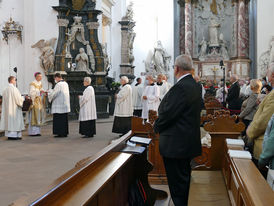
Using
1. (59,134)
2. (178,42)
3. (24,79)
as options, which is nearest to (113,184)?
(59,134)

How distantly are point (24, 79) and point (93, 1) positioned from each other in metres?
4.59

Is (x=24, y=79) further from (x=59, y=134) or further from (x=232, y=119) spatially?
(x=232, y=119)

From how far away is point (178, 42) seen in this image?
26.4 metres

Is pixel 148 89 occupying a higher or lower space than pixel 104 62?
lower

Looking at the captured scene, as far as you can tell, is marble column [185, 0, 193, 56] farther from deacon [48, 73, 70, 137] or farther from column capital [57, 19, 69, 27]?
deacon [48, 73, 70, 137]

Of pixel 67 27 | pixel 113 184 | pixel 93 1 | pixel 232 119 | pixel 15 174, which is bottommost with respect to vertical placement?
pixel 15 174

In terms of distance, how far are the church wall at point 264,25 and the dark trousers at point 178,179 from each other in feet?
69.3

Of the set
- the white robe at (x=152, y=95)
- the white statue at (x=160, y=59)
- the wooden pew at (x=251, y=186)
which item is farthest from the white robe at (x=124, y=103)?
the white statue at (x=160, y=59)

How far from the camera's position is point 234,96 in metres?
10.3

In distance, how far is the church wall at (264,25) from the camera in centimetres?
2378

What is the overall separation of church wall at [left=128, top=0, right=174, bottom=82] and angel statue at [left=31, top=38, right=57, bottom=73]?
10682 millimetres

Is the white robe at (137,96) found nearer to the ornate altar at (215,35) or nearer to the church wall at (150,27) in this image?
the ornate altar at (215,35)

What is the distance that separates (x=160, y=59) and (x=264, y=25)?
22.5 ft

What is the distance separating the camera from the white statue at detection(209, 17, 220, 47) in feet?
85.1
